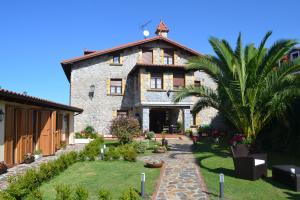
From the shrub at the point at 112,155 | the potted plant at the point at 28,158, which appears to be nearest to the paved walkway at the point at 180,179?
the shrub at the point at 112,155

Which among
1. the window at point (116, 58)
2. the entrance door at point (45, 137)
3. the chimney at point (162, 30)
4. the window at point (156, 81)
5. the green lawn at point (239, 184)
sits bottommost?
the green lawn at point (239, 184)

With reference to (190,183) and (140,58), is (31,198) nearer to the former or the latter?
(190,183)

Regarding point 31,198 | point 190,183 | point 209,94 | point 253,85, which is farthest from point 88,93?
point 31,198

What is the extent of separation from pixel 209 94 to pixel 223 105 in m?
0.94

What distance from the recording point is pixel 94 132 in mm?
27188

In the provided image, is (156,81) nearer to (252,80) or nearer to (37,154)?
(252,80)

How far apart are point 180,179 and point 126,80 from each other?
18209 millimetres

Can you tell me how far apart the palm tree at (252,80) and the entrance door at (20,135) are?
323 inches

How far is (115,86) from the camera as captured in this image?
1112 inches

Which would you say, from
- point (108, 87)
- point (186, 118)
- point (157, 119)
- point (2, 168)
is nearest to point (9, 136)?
point (2, 168)

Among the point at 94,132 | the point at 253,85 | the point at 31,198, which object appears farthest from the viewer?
the point at 94,132

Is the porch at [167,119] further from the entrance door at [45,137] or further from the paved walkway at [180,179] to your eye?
the entrance door at [45,137]

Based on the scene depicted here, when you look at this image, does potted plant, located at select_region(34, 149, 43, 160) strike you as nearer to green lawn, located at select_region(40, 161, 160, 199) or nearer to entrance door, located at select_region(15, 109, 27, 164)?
entrance door, located at select_region(15, 109, 27, 164)

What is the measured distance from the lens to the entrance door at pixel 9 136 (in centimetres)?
1205
